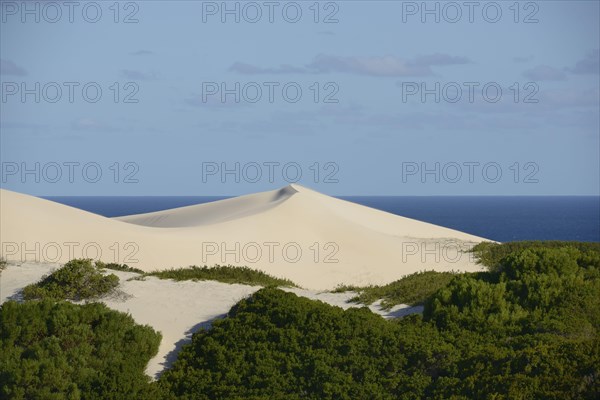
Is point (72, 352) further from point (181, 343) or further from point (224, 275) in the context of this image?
point (224, 275)

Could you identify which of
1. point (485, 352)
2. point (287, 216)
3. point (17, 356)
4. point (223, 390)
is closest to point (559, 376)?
point (485, 352)

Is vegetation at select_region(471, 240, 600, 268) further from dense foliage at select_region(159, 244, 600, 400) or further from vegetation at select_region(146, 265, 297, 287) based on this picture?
dense foliage at select_region(159, 244, 600, 400)

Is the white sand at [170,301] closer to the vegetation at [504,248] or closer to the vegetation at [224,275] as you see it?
the vegetation at [224,275]

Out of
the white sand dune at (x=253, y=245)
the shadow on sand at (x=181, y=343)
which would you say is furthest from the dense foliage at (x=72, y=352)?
the white sand dune at (x=253, y=245)

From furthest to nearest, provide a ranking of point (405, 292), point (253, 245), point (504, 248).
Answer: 1. point (253, 245)
2. point (504, 248)
3. point (405, 292)

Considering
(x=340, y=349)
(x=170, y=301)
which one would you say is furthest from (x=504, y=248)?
(x=340, y=349)

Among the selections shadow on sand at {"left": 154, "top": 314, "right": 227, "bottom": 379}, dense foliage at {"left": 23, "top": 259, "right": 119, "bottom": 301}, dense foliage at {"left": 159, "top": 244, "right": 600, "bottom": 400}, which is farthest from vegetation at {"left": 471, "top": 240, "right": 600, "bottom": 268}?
dense foliage at {"left": 23, "top": 259, "right": 119, "bottom": 301}

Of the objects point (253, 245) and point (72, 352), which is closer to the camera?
point (72, 352)

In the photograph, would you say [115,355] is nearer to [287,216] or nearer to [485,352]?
[485,352]
